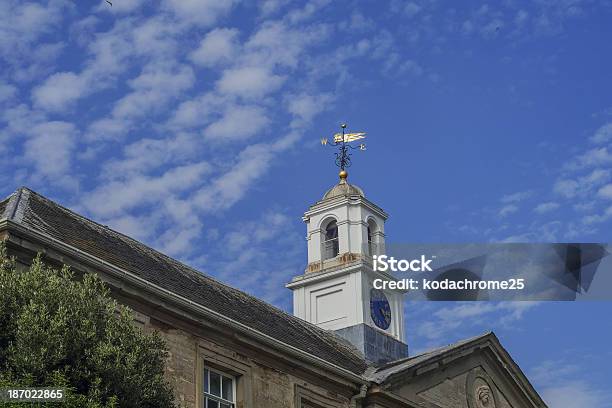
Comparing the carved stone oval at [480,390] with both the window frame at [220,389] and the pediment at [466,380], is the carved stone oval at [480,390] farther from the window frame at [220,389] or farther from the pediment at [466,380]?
the window frame at [220,389]

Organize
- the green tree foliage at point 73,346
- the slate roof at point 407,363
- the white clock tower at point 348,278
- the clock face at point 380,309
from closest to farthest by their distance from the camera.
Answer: the green tree foliage at point 73,346 → the slate roof at point 407,363 → the white clock tower at point 348,278 → the clock face at point 380,309

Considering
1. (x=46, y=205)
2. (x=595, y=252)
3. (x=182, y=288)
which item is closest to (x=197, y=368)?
(x=182, y=288)

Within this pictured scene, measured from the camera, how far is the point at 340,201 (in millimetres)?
39031

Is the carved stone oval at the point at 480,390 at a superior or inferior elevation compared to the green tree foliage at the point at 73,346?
superior

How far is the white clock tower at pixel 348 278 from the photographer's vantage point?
3734 cm

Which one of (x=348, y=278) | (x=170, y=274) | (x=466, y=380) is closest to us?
(x=170, y=274)

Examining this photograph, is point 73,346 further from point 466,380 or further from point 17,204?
point 466,380

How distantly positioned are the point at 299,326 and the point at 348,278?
17.0ft

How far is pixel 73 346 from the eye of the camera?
18531 mm

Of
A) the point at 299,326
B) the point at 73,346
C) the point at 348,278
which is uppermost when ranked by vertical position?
the point at 348,278

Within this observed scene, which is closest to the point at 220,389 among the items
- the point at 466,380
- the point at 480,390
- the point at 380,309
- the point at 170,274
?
the point at 170,274

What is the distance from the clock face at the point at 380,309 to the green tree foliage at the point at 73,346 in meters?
18.8

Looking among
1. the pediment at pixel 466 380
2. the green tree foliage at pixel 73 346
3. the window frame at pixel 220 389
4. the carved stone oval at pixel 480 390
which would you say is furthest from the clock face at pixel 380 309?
the green tree foliage at pixel 73 346

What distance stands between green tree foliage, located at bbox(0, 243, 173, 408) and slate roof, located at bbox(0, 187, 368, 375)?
139 inches
